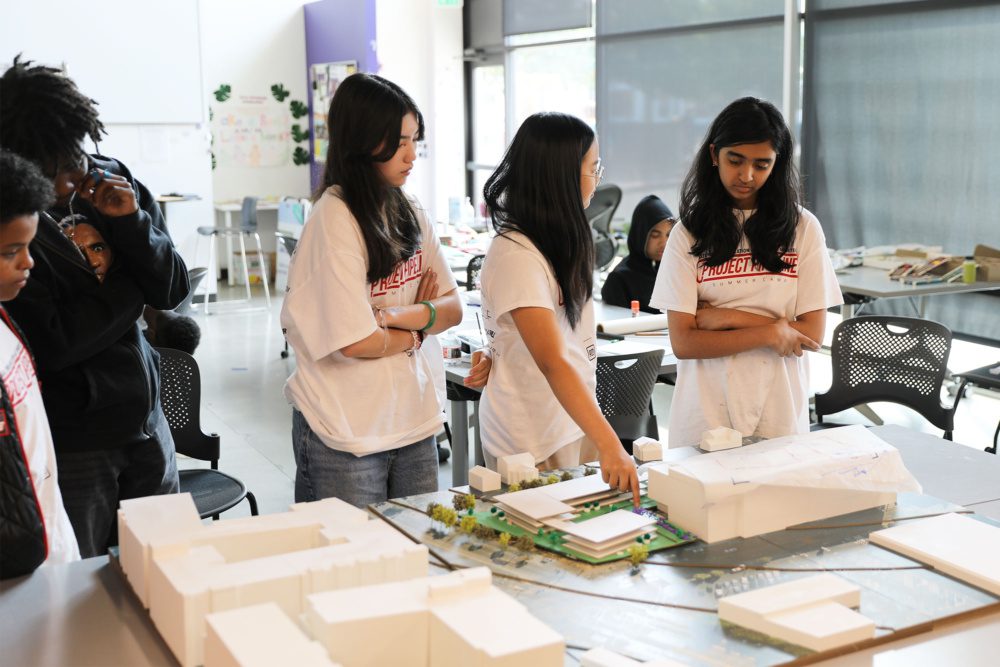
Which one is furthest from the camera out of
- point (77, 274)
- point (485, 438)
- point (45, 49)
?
point (45, 49)

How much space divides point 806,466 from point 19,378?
132 cm

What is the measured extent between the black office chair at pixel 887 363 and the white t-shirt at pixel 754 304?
51.1 inches

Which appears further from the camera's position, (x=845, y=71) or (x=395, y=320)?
(x=845, y=71)

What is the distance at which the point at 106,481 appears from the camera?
207 centimetres

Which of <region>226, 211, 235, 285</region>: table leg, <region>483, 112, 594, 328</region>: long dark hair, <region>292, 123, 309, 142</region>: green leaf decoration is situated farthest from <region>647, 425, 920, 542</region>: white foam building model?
<region>292, 123, 309, 142</region>: green leaf decoration

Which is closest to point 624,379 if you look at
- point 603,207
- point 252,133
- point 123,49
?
point 603,207

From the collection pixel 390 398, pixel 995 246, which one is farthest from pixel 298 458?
pixel 995 246

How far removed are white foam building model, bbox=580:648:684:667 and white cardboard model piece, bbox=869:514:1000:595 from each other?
57cm

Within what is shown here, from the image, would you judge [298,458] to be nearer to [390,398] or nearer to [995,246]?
[390,398]

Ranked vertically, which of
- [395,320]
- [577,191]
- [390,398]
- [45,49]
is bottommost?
[390,398]

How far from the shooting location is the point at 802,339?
2.40m

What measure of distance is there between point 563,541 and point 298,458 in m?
0.74

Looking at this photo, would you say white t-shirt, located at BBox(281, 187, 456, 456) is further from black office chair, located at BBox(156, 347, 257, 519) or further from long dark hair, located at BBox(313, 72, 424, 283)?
black office chair, located at BBox(156, 347, 257, 519)

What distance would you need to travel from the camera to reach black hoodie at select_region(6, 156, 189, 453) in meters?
1.96
